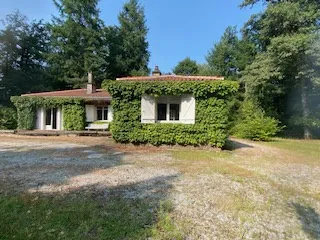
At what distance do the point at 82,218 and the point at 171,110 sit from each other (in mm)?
8700

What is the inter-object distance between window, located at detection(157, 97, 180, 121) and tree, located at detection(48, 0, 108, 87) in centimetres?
2140

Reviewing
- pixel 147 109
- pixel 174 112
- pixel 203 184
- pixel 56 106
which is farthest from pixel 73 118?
pixel 203 184

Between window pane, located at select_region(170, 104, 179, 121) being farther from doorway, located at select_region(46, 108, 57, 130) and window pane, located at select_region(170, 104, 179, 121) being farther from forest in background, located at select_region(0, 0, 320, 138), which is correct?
doorway, located at select_region(46, 108, 57, 130)

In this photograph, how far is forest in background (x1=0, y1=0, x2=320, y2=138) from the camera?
19.1 meters

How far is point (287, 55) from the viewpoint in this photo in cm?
1750

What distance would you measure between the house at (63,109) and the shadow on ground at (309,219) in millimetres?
15728

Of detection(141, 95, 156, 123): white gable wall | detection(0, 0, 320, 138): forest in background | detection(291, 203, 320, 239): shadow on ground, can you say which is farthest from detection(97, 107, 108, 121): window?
detection(291, 203, 320, 239): shadow on ground

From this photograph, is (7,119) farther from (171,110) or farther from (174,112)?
(174,112)

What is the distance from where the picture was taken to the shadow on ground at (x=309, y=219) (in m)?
3.91

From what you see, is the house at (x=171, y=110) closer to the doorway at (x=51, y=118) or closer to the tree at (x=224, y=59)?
the doorway at (x=51, y=118)

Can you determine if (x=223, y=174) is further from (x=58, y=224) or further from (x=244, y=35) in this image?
(x=244, y=35)

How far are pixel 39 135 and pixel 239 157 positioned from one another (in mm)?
13268

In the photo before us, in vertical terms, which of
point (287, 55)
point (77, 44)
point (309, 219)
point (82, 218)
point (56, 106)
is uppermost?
point (77, 44)

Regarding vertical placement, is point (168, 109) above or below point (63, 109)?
below
